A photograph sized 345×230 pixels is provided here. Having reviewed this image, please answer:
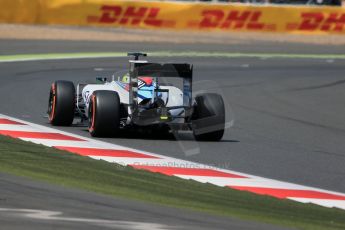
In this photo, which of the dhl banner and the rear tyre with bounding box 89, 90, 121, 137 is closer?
the rear tyre with bounding box 89, 90, 121, 137

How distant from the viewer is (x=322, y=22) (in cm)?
3669

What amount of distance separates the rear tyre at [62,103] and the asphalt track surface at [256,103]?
0.35 m

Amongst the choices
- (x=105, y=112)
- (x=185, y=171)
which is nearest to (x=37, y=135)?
(x=105, y=112)

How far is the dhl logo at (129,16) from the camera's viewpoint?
35312mm

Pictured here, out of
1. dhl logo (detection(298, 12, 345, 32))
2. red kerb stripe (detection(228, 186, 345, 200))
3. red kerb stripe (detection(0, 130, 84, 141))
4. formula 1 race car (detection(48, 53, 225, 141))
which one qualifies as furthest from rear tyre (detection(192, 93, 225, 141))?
dhl logo (detection(298, 12, 345, 32))

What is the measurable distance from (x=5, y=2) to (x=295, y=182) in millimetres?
25149

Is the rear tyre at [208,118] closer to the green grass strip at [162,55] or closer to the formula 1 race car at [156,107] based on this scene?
the formula 1 race car at [156,107]

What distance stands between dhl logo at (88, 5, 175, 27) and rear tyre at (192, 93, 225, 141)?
72.7 feet

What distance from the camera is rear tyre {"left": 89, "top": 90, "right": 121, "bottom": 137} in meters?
12.9

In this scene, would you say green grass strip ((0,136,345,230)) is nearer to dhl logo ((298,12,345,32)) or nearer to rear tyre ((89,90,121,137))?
rear tyre ((89,90,121,137))

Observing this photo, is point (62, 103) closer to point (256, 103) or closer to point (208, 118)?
point (208, 118)

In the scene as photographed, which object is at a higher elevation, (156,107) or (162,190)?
(156,107)

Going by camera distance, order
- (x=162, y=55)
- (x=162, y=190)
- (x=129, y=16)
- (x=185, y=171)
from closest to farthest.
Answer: (x=162, y=190) → (x=185, y=171) → (x=162, y=55) → (x=129, y=16)

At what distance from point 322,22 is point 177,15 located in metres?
5.17
